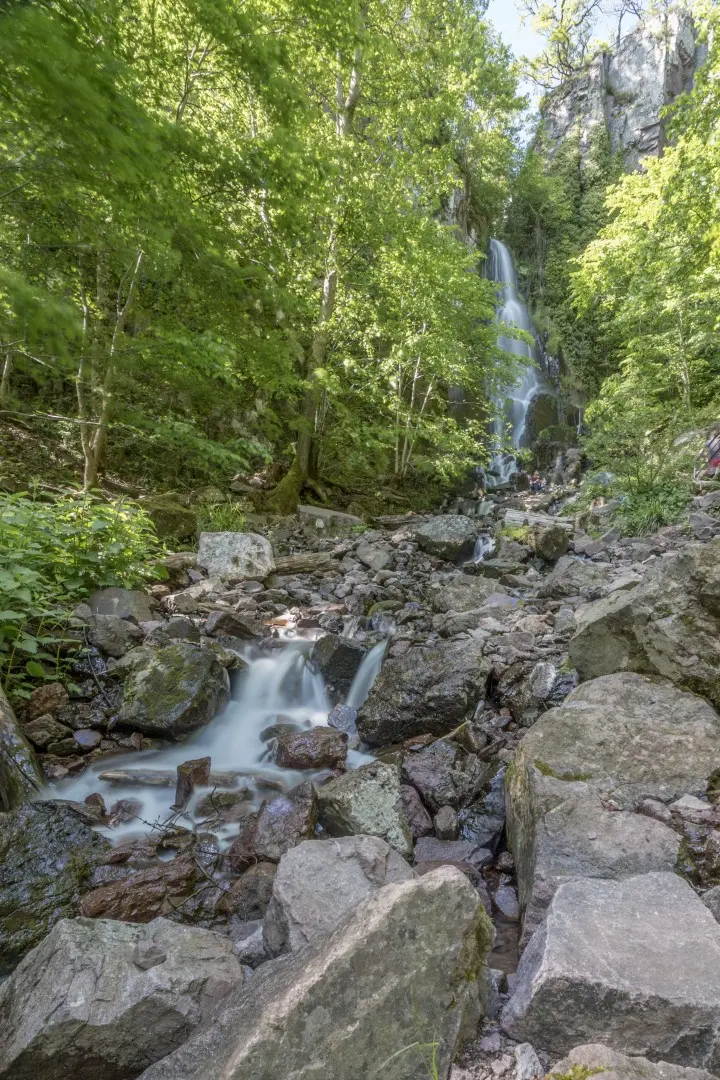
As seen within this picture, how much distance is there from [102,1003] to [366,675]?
372 centimetres

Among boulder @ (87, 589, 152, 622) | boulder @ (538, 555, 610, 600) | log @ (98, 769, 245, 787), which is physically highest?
boulder @ (538, 555, 610, 600)

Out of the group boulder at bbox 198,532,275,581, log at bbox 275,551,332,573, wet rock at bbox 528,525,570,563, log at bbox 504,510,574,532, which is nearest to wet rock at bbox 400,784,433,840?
boulder at bbox 198,532,275,581

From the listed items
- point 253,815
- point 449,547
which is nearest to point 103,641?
point 253,815

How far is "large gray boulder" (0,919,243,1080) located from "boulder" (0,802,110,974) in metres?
0.71

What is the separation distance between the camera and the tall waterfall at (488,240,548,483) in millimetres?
17734

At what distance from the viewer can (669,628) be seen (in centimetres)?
353

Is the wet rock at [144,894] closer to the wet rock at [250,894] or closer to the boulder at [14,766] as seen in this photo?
the wet rock at [250,894]

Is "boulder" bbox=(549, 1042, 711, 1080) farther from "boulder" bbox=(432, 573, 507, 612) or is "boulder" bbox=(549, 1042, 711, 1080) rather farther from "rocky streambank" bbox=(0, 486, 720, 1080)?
"boulder" bbox=(432, 573, 507, 612)

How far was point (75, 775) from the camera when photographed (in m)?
3.76

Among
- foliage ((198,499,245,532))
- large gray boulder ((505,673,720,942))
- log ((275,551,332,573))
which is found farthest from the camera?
foliage ((198,499,245,532))

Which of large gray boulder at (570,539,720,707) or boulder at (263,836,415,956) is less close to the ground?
large gray boulder at (570,539,720,707)

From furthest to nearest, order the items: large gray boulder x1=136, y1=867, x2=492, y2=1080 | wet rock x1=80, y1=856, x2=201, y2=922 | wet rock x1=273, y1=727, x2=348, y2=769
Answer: wet rock x1=273, y1=727, x2=348, y2=769 → wet rock x1=80, y1=856, x2=201, y2=922 → large gray boulder x1=136, y1=867, x2=492, y2=1080

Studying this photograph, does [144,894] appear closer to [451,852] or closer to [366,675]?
[451,852]

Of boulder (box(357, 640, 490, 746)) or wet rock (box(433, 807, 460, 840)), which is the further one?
boulder (box(357, 640, 490, 746))
